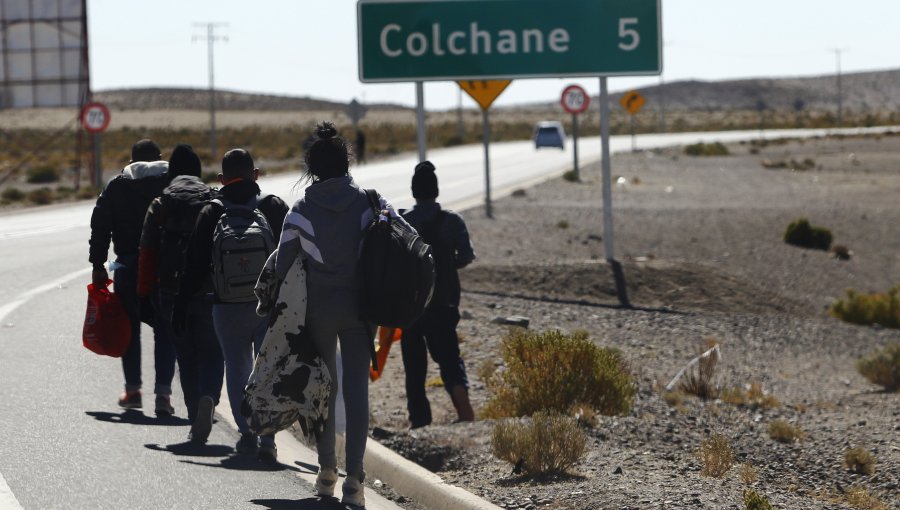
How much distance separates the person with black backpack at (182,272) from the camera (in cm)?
838

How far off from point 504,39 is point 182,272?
930cm

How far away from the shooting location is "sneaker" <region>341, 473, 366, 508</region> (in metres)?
7.05

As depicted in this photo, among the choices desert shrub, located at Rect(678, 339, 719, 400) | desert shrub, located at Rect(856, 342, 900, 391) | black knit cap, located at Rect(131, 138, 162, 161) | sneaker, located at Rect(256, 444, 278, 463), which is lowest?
desert shrub, located at Rect(856, 342, 900, 391)

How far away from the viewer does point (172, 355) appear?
9508 millimetres

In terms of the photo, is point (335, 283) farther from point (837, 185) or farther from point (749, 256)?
point (837, 185)

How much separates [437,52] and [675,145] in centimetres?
5877

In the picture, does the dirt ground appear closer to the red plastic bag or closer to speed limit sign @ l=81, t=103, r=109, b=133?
the red plastic bag

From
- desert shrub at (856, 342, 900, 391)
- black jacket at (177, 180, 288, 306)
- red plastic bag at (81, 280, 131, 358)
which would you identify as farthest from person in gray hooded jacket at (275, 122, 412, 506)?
desert shrub at (856, 342, 900, 391)

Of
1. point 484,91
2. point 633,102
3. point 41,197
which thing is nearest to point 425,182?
point 484,91

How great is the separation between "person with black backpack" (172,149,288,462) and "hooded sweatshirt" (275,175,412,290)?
965 mm

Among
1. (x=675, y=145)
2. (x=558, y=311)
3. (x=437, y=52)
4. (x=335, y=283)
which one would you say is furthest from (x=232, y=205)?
(x=675, y=145)

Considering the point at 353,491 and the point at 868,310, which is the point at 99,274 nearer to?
the point at 353,491

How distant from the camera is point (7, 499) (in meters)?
6.84

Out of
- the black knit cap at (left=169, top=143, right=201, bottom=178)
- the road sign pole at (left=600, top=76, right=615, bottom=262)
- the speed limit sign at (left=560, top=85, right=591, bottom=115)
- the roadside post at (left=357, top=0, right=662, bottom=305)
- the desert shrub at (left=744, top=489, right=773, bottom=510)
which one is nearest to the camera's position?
the desert shrub at (left=744, top=489, right=773, bottom=510)
